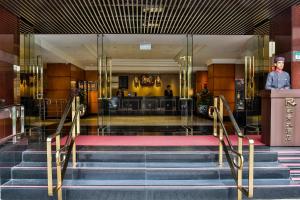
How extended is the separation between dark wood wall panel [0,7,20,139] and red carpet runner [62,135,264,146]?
157 centimetres

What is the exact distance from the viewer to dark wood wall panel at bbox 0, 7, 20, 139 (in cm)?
676

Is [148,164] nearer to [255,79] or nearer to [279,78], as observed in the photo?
[279,78]

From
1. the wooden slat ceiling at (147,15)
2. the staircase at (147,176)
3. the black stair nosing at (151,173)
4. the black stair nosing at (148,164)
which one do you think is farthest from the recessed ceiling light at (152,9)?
the black stair nosing at (151,173)

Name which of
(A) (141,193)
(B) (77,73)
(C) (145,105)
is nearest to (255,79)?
(A) (141,193)

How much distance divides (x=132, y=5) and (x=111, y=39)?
3.79 meters

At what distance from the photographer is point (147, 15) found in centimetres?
741

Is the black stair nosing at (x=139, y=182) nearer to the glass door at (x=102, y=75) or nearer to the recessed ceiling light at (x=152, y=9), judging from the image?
the recessed ceiling light at (x=152, y=9)

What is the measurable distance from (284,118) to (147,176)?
9.39 ft

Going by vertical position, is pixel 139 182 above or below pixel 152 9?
below

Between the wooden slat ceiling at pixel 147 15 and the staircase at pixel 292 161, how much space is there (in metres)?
2.78

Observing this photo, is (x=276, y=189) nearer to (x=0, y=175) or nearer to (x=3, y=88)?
(x=0, y=175)

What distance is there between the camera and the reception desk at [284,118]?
6289 millimetres

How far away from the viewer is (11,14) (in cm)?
710

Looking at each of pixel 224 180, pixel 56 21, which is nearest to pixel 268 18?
pixel 224 180
